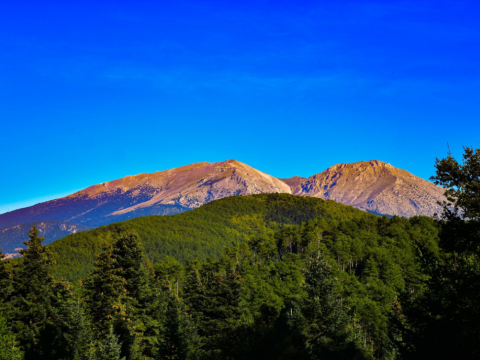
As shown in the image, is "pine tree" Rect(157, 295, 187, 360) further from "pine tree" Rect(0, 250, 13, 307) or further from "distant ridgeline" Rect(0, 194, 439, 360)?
"pine tree" Rect(0, 250, 13, 307)

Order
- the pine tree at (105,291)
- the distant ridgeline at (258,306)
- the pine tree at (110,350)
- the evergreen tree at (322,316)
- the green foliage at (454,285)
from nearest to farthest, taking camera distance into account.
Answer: the green foliage at (454,285)
the distant ridgeline at (258,306)
the pine tree at (110,350)
the pine tree at (105,291)
the evergreen tree at (322,316)

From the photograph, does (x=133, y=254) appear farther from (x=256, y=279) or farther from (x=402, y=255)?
(x=402, y=255)

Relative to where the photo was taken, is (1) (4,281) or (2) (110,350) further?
(1) (4,281)

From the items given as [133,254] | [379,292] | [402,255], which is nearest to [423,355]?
[133,254]

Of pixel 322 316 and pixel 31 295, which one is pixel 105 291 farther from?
pixel 322 316

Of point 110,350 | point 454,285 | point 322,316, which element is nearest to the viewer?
point 454,285

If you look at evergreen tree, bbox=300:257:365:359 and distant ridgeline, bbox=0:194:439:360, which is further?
evergreen tree, bbox=300:257:365:359

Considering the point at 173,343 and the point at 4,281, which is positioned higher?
the point at 4,281

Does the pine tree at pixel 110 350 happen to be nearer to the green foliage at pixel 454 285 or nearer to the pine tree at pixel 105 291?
the pine tree at pixel 105 291

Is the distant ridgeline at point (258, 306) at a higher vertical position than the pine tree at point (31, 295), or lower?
lower

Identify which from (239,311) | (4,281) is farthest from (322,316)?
(4,281)

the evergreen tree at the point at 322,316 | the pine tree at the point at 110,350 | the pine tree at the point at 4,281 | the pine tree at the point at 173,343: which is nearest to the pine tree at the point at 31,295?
the pine tree at the point at 4,281

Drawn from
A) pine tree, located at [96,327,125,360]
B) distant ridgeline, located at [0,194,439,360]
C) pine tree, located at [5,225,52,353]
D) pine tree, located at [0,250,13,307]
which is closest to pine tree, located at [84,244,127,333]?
distant ridgeline, located at [0,194,439,360]

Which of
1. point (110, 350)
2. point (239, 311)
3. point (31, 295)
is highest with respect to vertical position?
point (31, 295)
